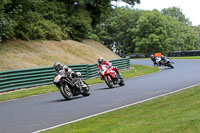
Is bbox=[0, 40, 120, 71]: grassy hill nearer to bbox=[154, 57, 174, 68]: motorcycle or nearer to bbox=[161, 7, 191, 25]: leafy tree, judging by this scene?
bbox=[154, 57, 174, 68]: motorcycle

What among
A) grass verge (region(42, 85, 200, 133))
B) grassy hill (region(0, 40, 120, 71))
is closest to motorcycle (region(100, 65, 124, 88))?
grass verge (region(42, 85, 200, 133))

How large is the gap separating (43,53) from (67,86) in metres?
19.3

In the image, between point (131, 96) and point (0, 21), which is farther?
point (0, 21)

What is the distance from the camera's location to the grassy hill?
28.1 m

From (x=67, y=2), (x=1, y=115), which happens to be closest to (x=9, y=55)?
(x=67, y=2)

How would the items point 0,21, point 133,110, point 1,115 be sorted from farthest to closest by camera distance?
point 0,21, point 1,115, point 133,110

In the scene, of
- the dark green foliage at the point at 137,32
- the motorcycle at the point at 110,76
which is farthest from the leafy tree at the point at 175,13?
the motorcycle at the point at 110,76

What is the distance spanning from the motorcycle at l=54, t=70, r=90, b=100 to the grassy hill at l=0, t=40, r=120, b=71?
12914mm

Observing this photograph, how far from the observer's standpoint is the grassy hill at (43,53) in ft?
92.3

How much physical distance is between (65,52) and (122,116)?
27.1 m

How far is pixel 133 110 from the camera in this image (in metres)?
9.86

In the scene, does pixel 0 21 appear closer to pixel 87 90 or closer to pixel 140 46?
pixel 87 90

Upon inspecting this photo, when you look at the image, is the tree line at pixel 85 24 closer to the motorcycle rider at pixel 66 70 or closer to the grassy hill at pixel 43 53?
the grassy hill at pixel 43 53

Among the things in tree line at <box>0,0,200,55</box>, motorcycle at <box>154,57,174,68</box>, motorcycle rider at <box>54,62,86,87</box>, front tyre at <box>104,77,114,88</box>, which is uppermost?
tree line at <box>0,0,200,55</box>
